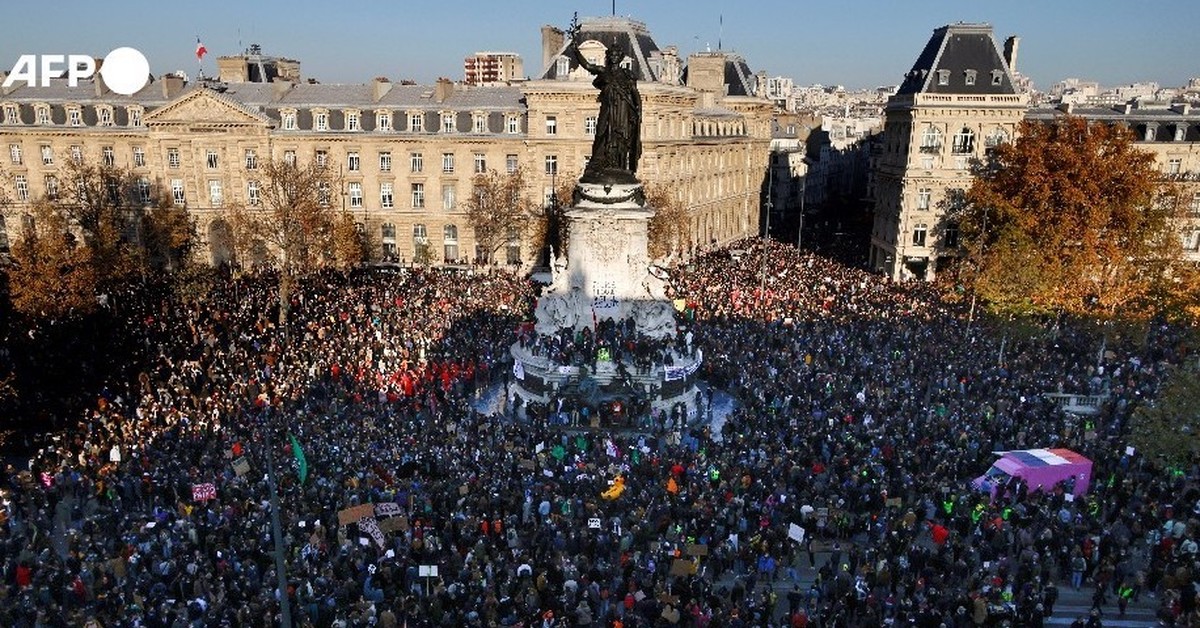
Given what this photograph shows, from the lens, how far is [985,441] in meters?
25.2

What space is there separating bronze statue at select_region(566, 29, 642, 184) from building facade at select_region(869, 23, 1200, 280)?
95.8 ft

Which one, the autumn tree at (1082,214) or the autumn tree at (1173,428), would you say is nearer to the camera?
the autumn tree at (1173,428)

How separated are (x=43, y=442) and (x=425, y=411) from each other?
12.2m

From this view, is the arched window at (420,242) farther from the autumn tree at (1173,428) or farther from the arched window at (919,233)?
the autumn tree at (1173,428)

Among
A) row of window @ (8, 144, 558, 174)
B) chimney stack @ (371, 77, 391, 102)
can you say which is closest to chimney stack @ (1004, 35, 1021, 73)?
row of window @ (8, 144, 558, 174)

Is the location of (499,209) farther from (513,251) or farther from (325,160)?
(325,160)

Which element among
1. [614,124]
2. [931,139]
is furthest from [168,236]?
[931,139]

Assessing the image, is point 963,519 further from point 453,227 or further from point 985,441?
point 453,227

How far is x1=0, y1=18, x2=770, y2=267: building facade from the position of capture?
56344 mm

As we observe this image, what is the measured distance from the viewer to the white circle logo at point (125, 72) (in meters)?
60.1

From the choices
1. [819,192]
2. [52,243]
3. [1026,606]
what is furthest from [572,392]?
[819,192]

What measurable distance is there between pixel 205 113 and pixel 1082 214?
184 feet

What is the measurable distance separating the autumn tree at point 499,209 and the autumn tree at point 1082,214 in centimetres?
2832

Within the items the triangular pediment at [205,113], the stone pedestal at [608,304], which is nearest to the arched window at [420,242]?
the triangular pediment at [205,113]
